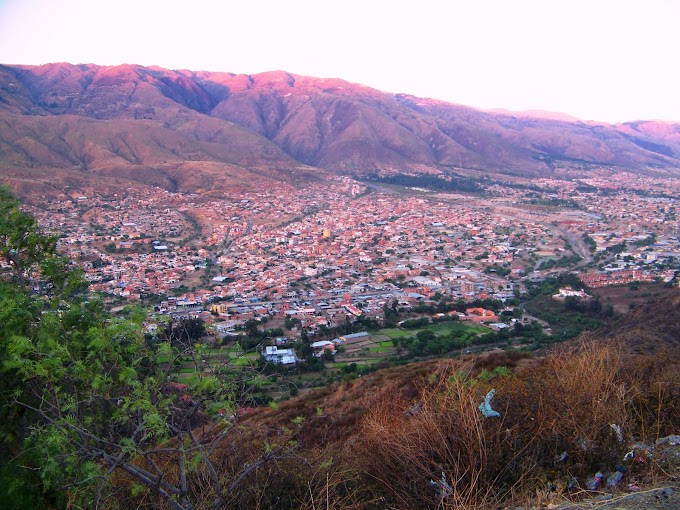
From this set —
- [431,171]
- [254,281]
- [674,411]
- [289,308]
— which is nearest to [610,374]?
[674,411]

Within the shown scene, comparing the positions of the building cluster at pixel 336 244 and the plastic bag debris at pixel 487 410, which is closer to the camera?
the plastic bag debris at pixel 487 410

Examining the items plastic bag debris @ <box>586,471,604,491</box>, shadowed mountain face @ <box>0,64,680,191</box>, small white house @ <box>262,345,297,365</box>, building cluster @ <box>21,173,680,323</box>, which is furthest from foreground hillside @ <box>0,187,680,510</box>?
shadowed mountain face @ <box>0,64,680,191</box>

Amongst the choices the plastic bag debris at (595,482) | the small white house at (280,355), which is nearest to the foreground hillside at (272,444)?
the plastic bag debris at (595,482)

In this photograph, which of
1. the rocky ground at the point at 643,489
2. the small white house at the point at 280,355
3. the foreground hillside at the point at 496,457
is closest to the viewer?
the rocky ground at the point at 643,489

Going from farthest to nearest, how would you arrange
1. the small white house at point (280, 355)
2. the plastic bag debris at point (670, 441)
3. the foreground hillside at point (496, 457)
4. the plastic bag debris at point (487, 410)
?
1. the small white house at point (280, 355)
2. the plastic bag debris at point (487, 410)
3. the plastic bag debris at point (670, 441)
4. the foreground hillside at point (496, 457)

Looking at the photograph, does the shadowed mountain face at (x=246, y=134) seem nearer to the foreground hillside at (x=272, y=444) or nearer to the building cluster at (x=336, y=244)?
the building cluster at (x=336, y=244)

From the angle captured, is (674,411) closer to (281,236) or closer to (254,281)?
(254,281)

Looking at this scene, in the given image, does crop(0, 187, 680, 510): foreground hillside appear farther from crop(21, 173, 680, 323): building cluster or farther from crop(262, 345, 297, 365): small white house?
crop(21, 173, 680, 323): building cluster

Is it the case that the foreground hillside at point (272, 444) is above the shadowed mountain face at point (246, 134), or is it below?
below

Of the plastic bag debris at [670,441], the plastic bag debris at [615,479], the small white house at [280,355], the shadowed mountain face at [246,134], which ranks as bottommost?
the small white house at [280,355]
